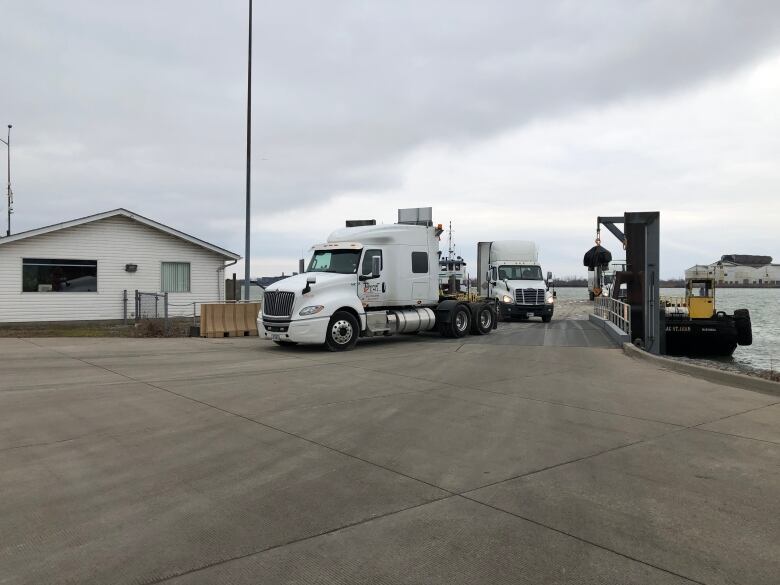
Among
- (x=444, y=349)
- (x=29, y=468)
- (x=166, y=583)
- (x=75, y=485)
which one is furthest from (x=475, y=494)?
(x=444, y=349)

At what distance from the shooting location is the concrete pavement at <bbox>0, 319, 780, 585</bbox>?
342cm

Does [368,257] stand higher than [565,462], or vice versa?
[368,257]

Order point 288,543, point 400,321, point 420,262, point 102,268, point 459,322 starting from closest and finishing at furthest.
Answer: point 288,543
point 400,321
point 420,262
point 459,322
point 102,268

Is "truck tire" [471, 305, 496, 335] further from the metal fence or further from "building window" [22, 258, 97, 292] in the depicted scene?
"building window" [22, 258, 97, 292]

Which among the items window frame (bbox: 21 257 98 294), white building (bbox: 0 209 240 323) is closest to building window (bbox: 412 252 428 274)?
white building (bbox: 0 209 240 323)

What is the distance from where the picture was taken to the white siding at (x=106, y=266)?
20.9 metres

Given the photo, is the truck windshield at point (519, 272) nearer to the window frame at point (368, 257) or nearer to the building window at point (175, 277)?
the window frame at point (368, 257)

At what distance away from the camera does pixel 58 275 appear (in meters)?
21.9

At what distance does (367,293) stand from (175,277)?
12.1 meters

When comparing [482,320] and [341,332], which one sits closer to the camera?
[341,332]

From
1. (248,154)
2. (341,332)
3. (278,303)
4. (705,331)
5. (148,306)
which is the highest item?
(248,154)

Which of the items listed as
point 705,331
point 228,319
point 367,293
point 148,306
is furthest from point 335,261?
point 705,331

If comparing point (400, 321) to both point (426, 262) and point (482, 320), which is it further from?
point (482, 320)

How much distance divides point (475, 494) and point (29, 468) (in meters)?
3.84
